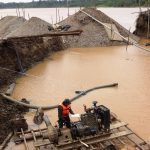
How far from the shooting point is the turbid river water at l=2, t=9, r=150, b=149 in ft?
49.7

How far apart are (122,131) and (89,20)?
22.2 m

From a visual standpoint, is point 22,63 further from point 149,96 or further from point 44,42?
point 149,96

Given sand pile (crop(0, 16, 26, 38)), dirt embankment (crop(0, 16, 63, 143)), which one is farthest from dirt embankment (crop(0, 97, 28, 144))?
sand pile (crop(0, 16, 26, 38))

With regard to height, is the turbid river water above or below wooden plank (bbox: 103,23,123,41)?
below

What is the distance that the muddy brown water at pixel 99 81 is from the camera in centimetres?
1513

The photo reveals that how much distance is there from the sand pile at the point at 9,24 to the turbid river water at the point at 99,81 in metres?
5.47

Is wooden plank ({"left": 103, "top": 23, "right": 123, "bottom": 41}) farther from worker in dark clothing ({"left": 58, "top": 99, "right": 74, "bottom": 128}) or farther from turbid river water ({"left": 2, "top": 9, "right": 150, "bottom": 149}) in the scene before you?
worker in dark clothing ({"left": 58, "top": 99, "right": 74, "bottom": 128})

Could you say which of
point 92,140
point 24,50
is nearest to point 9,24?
point 24,50

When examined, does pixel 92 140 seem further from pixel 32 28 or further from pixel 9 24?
pixel 9 24

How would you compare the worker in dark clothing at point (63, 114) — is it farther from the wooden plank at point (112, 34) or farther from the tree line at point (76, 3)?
the tree line at point (76, 3)

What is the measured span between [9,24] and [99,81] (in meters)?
16.2

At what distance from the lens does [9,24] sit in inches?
1305

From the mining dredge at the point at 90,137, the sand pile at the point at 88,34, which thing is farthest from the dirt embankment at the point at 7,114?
the sand pile at the point at 88,34

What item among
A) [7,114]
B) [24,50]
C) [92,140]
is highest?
[24,50]
